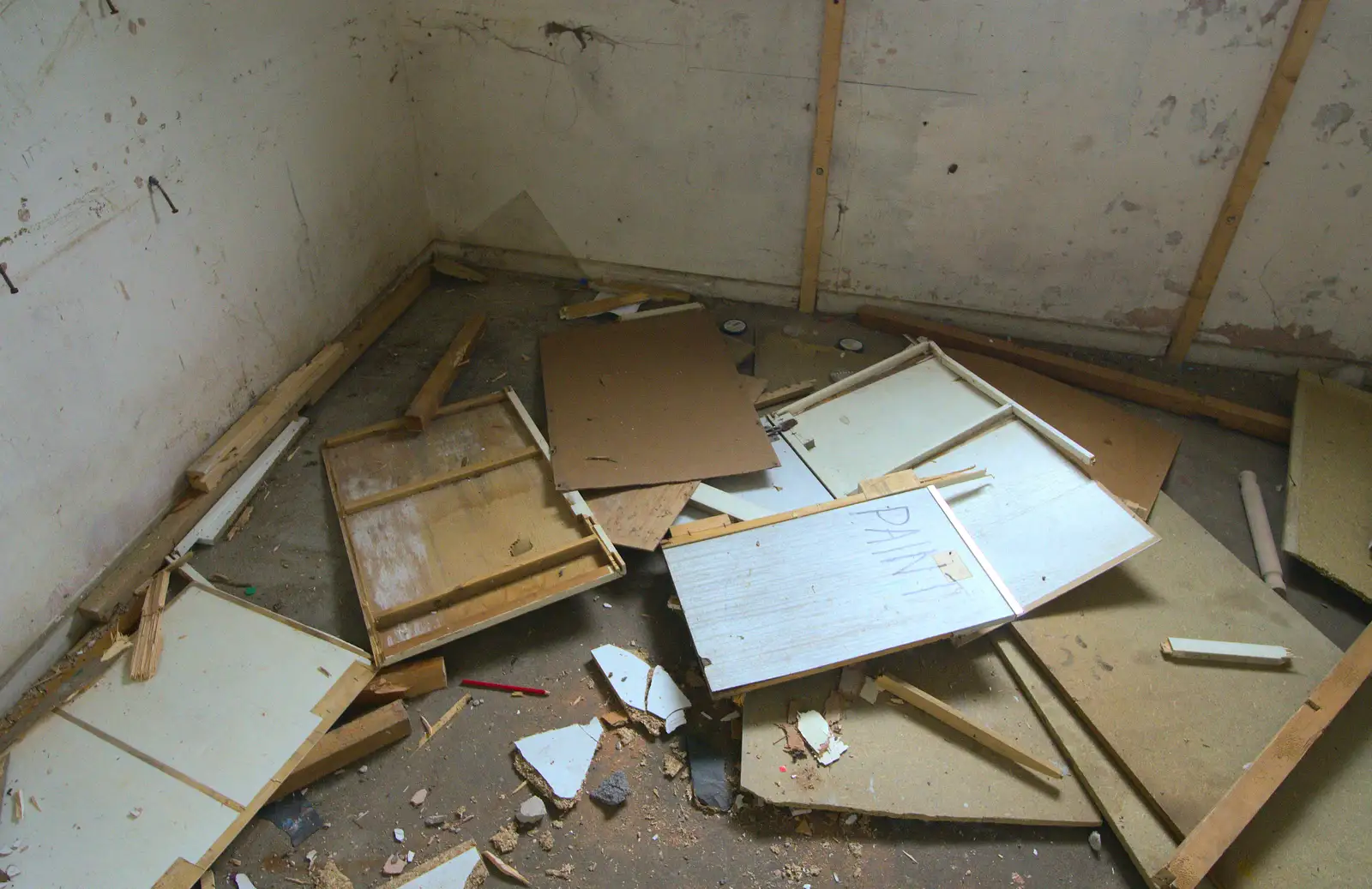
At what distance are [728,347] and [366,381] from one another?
4.81ft

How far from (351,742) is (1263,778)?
222 cm

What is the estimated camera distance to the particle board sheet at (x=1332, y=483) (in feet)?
8.92

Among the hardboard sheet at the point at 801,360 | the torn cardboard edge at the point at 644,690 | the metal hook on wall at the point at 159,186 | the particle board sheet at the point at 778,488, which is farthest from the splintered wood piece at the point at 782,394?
the metal hook on wall at the point at 159,186

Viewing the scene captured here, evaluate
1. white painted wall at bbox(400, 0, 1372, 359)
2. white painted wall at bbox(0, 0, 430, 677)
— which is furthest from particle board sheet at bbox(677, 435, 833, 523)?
white painted wall at bbox(0, 0, 430, 677)

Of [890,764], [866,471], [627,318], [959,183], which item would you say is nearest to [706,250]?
[627,318]

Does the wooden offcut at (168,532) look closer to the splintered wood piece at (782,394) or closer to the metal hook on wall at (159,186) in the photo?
the metal hook on wall at (159,186)

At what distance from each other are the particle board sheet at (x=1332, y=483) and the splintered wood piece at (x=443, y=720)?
8.55 feet

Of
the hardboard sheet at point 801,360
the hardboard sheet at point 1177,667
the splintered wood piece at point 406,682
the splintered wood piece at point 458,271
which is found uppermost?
the splintered wood piece at point 458,271

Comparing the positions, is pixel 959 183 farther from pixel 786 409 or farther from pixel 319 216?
pixel 319 216

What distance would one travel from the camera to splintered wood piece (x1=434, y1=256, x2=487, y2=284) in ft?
13.2

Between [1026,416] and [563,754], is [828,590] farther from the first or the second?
[1026,416]

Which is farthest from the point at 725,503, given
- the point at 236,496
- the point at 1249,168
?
the point at 1249,168

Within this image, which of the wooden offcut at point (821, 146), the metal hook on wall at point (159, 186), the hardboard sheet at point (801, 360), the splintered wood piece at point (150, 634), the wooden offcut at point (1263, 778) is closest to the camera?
the wooden offcut at point (1263, 778)

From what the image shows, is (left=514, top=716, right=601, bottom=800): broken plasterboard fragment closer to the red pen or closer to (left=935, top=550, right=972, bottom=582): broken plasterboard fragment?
the red pen
